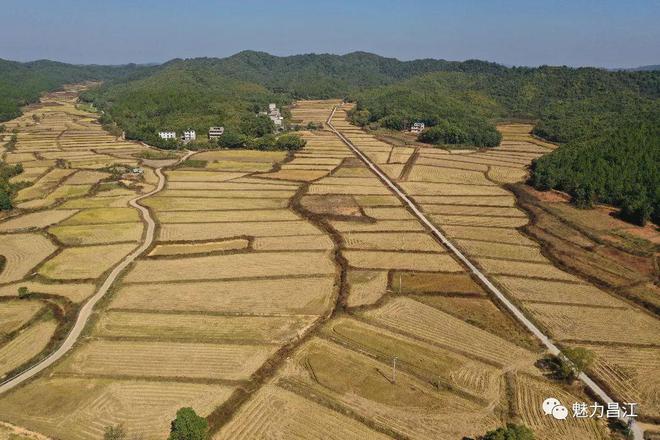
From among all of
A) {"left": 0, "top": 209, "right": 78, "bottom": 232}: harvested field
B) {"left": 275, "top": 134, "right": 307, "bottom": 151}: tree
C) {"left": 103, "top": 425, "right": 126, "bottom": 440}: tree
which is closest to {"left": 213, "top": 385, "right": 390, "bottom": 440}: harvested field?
{"left": 103, "top": 425, "right": 126, "bottom": 440}: tree

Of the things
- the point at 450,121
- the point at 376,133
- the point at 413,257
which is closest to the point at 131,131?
the point at 376,133

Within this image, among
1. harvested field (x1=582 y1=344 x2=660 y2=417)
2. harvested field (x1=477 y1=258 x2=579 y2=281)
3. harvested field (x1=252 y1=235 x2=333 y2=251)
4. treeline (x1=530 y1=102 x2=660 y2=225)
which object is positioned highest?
treeline (x1=530 y1=102 x2=660 y2=225)

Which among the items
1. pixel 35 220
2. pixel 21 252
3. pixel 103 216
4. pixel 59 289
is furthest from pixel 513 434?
pixel 35 220

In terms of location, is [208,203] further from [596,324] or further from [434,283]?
[596,324]

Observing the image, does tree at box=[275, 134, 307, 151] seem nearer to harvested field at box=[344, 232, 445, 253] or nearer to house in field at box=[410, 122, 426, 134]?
house in field at box=[410, 122, 426, 134]

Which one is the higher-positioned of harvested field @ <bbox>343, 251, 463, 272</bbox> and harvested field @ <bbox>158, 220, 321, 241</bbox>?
harvested field @ <bbox>158, 220, 321, 241</bbox>

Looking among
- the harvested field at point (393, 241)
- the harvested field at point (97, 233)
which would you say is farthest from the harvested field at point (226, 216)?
the harvested field at point (393, 241)

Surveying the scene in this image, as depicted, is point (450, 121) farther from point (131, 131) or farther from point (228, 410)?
point (228, 410)

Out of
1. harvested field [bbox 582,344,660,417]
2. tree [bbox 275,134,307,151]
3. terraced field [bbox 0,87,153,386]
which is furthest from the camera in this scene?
tree [bbox 275,134,307,151]

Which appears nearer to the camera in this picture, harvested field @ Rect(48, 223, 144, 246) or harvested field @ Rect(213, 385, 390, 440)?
harvested field @ Rect(213, 385, 390, 440)
